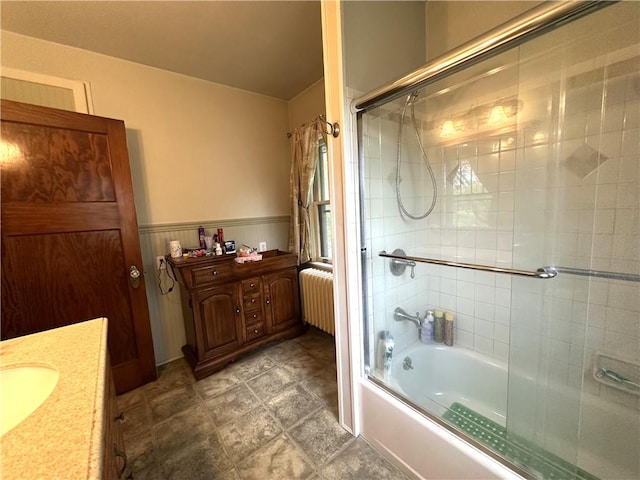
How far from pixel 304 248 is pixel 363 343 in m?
1.31

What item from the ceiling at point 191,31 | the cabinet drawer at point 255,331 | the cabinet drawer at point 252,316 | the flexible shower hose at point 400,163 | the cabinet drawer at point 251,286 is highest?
the ceiling at point 191,31

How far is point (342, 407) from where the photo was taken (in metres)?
1.44

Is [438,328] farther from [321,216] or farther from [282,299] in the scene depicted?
[321,216]

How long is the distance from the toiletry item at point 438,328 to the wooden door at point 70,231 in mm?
2109

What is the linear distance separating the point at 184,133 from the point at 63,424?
7.15 feet

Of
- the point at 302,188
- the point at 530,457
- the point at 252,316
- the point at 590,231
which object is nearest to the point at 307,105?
the point at 302,188

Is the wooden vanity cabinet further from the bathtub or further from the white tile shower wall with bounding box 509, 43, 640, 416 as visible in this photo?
the white tile shower wall with bounding box 509, 43, 640, 416

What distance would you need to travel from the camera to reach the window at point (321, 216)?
252 centimetres

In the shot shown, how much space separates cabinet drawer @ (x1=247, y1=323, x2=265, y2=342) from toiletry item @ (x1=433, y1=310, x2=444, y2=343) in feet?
4.63

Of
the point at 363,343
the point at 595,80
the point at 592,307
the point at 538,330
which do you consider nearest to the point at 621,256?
the point at 592,307

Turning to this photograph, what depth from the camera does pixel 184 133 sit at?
2137 mm

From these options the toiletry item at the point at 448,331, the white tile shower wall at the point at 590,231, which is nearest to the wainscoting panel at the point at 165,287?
the toiletry item at the point at 448,331

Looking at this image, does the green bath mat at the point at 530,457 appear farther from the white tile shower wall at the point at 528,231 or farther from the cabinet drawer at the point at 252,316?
the cabinet drawer at the point at 252,316

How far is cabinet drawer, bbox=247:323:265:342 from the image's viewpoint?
2.15 metres
